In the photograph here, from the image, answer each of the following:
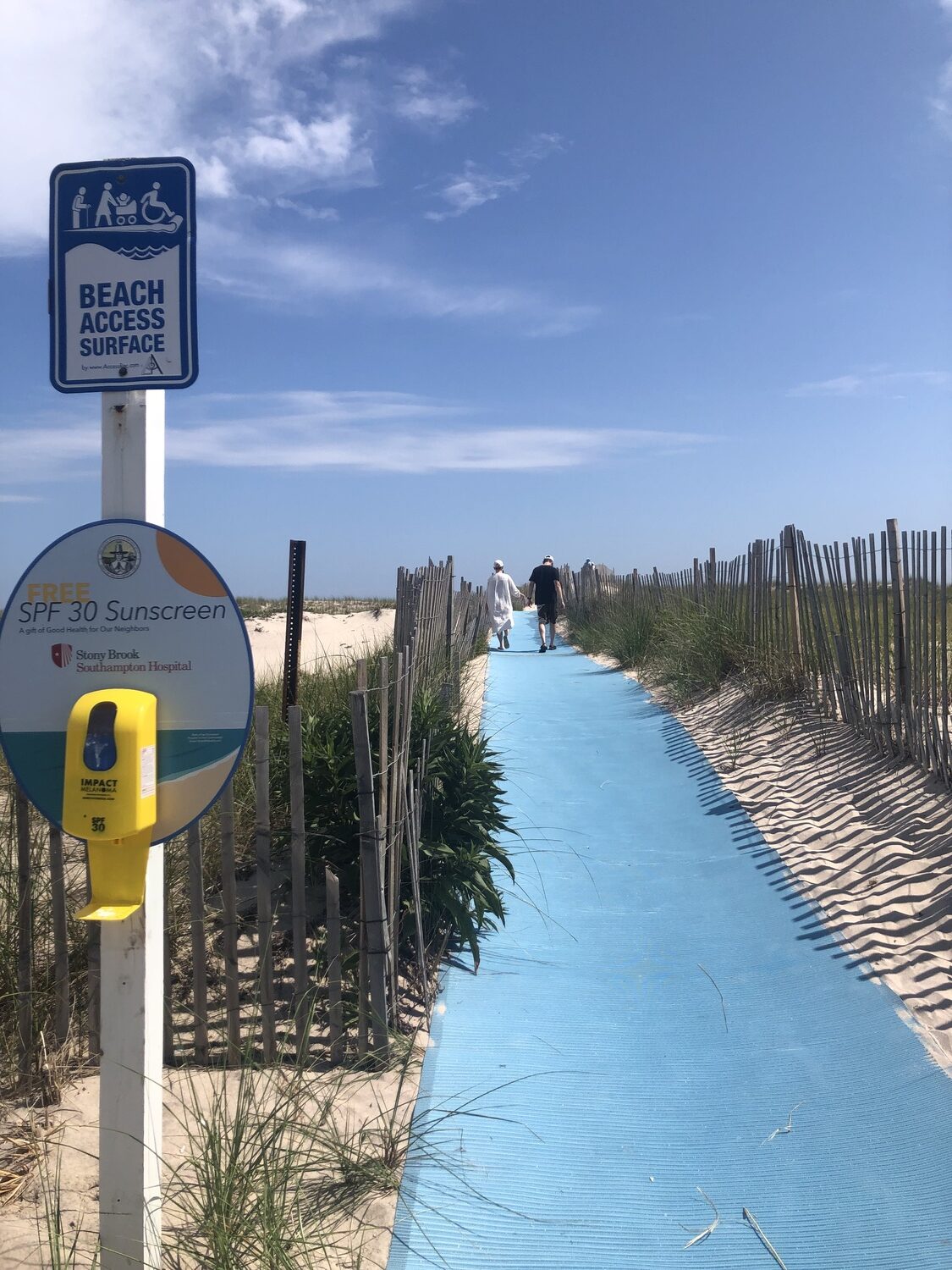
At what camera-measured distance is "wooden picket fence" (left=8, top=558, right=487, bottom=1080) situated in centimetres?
333

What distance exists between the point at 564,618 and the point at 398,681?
2253 centimetres

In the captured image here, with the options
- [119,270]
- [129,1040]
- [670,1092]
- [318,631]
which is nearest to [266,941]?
[129,1040]

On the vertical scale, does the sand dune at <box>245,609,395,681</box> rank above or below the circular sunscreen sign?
above

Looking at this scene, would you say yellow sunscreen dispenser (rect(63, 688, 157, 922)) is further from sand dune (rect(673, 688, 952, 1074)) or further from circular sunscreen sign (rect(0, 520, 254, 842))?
sand dune (rect(673, 688, 952, 1074))

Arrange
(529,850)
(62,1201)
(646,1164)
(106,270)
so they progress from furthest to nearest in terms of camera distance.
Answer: (529,850)
(646,1164)
(62,1201)
(106,270)

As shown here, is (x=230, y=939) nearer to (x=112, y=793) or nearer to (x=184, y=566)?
(x=112, y=793)

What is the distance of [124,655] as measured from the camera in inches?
82.3

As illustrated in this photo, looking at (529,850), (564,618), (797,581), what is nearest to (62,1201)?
(529,850)

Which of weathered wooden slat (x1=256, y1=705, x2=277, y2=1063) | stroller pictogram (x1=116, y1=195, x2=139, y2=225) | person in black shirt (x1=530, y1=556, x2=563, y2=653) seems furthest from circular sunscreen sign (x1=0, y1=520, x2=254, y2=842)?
person in black shirt (x1=530, y1=556, x2=563, y2=653)

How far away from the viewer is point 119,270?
217cm

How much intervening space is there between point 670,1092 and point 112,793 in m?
2.54

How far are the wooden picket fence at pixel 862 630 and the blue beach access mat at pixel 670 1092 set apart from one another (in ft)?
4.69

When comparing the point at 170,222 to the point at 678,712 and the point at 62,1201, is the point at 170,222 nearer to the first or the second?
the point at 62,1201

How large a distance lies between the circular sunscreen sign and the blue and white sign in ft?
1.22
